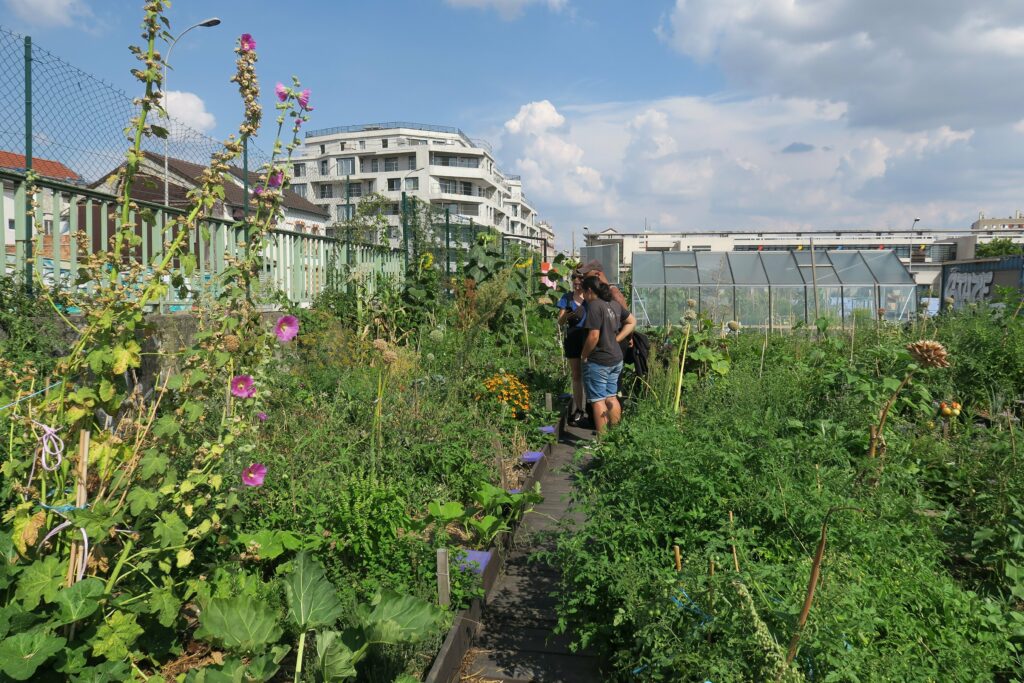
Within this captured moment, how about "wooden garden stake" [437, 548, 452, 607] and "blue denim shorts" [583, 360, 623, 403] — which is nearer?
"wooden garden stake" [437, 548, 452, 607]

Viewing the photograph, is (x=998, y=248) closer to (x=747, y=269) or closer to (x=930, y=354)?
(x=747, y=269)

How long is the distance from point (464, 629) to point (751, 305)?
1125cm

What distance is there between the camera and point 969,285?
65.5ft

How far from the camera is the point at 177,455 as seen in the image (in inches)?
117

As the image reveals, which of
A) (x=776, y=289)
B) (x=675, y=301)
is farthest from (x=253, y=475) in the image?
(x=776, y=289)

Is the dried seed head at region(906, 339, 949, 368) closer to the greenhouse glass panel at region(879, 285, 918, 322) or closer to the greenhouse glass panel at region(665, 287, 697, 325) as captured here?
the greenhouse glass panel at region(665, 287, 697, 325)

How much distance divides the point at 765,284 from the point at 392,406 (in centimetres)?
970

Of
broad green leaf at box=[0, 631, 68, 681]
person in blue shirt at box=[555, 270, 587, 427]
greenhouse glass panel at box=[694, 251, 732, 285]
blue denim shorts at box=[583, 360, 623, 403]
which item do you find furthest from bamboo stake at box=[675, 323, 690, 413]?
greenhouse glass panel at box=[694, 251, 732, 285]

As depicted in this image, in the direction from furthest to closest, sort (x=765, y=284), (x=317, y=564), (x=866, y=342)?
(x=765, y=284) → (x=866, y=342) → (x=317, y=564)

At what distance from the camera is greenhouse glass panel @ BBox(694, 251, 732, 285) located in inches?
525

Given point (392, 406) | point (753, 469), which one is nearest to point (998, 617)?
point (753, 469)

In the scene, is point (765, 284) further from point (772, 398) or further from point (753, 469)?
point (753, 469)

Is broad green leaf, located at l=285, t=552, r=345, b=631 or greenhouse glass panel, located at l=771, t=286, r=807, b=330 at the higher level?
greenhouse glass panel, located at l=771, t=286, r=807, b=330

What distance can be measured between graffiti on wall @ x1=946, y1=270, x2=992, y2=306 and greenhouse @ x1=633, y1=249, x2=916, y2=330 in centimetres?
658
